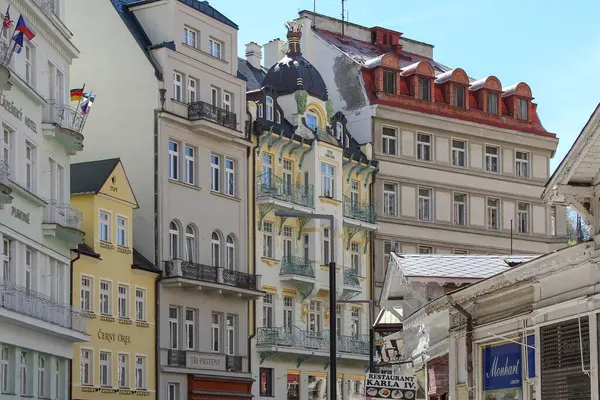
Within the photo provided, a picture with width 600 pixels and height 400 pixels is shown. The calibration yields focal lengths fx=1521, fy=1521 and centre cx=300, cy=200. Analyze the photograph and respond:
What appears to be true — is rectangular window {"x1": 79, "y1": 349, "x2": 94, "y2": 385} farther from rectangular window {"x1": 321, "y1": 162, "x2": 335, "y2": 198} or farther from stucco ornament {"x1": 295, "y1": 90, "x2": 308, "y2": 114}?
stucco ornament {"x1": 295, "y1": 90, "x2": 308, "y2": 114}

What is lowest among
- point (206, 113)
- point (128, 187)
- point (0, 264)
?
point (0, 264)

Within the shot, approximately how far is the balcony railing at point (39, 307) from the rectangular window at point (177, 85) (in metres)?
15.5

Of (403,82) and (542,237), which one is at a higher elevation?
(403,82)

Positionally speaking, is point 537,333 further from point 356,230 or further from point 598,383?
point 356,230

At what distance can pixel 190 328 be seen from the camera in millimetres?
63875

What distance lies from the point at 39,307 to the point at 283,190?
86.5 feet

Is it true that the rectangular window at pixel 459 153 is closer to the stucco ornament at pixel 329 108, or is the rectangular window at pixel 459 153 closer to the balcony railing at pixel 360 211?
the balcony railing at pixel 360 211

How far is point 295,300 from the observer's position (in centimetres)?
7119

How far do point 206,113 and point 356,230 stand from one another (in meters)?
13.2

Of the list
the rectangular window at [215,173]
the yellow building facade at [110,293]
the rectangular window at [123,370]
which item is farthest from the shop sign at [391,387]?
the rectangular window at [215,173]

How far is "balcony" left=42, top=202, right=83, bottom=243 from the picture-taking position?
4631 cm

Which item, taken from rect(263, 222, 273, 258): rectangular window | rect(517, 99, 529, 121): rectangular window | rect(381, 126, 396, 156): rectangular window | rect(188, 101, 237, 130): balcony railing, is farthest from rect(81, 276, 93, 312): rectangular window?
rect(517, 99, 529, 121): rectangular window

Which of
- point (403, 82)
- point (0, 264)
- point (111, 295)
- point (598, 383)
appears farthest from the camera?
point (403, 82)

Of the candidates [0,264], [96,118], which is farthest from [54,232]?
[96,118]
